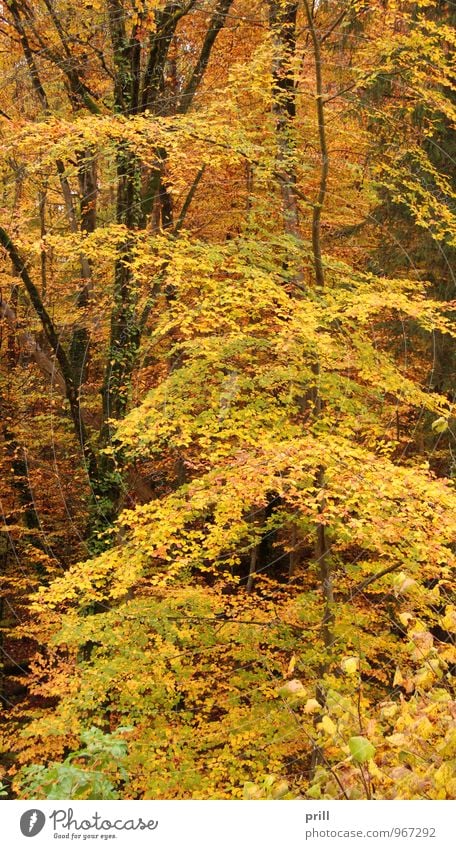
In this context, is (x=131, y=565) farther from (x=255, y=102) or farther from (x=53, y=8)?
(x=53, y=8)

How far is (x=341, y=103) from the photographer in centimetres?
1040

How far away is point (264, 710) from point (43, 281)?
9.05m
